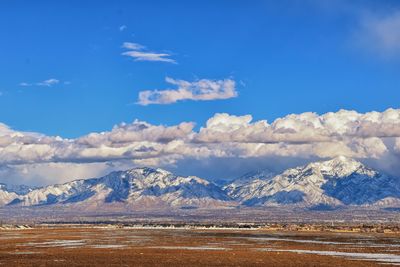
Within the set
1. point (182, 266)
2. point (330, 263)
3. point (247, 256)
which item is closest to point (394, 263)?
point (330, 263)

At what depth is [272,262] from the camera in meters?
83.2

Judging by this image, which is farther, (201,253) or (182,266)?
(201,253)

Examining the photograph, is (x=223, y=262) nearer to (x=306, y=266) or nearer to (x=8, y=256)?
(x=306, y=266)

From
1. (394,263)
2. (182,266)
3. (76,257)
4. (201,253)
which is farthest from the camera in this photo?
(201,253)

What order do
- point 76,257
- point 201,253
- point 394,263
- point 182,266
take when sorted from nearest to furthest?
point 182,266, point 394,263, point 76,257, point 201,253

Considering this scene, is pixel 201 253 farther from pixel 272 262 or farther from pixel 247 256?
pixel 272 262

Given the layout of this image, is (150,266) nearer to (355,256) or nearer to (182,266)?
(182,266)

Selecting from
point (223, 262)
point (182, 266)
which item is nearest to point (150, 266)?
point (182, 266)

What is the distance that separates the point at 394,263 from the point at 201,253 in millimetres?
30166

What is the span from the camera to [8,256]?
92938 mm

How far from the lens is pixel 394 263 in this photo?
8181cm

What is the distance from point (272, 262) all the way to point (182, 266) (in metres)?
13.4

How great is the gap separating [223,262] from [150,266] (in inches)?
427

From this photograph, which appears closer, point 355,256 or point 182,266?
point 182,266
